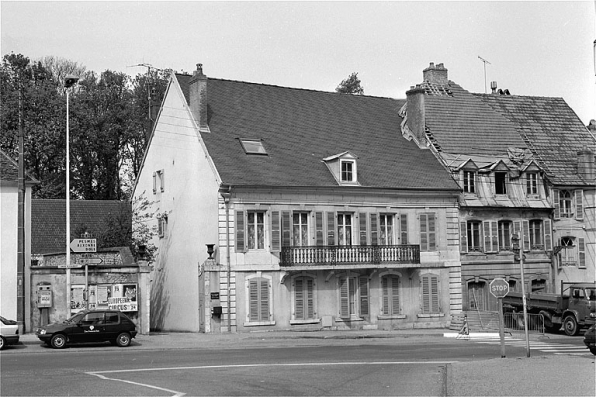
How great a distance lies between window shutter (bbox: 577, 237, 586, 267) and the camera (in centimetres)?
5079

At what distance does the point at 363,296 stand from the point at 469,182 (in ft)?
29.7

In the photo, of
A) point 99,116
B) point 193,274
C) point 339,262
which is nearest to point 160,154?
point 193,274

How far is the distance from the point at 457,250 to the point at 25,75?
31709mm

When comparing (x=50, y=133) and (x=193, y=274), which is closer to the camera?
(x=193, y=274)

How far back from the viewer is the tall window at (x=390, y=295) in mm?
44156

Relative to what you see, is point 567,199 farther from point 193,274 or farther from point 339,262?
point 193,274

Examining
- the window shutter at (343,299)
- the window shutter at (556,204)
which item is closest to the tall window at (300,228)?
the window shutter at (343,299)

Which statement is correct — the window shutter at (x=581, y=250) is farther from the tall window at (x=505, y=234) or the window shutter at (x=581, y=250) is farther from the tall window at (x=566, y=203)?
the tall window at (x=505, y=234)

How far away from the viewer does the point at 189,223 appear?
43.6m

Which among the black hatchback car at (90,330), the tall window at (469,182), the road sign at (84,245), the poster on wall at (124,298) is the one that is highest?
the tall window at (469,182)

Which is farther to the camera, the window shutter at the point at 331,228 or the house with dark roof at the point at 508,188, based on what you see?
the house with dark roof at the point at 508,188

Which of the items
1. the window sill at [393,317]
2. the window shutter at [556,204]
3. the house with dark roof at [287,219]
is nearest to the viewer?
the house with dark roof at [287,219]

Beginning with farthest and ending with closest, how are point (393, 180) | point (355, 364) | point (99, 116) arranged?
point (99, 116) < point (393, 180) < point (355, 364)

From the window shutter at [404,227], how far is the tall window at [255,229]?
7.40 metres
